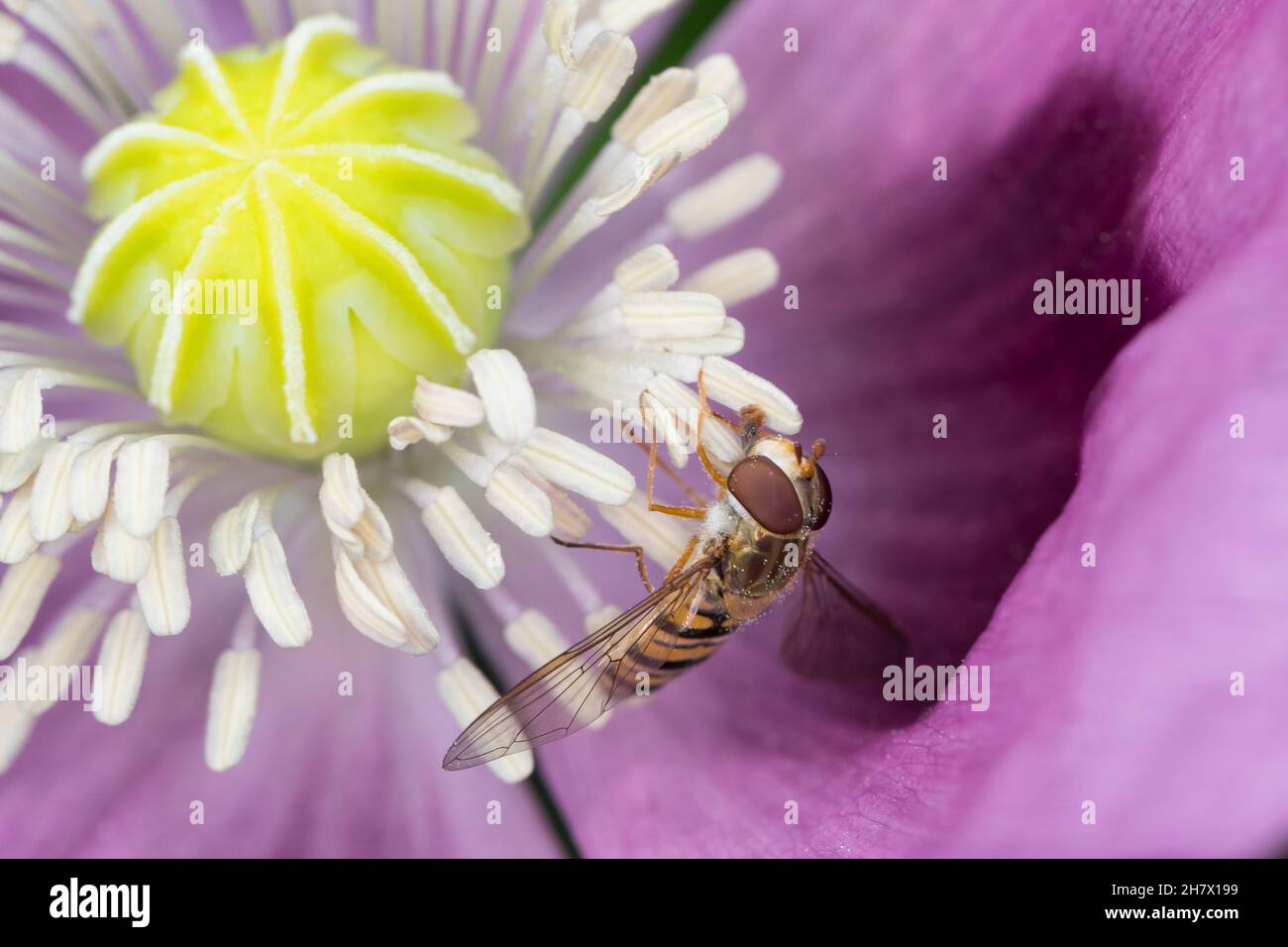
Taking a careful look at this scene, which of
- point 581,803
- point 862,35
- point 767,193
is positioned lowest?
point 581,803

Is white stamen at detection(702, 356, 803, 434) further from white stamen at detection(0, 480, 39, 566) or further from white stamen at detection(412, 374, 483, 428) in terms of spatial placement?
white stamen at detection(0, 480, 39, 566)

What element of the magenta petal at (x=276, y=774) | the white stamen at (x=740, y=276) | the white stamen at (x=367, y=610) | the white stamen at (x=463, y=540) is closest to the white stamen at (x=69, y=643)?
the magenta petal at (x=276, y=774)

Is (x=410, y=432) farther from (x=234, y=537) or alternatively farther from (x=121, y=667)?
(x=121, y=667)

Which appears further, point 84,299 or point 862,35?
point 862,35

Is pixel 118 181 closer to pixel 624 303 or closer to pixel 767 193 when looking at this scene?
pixel 624 303

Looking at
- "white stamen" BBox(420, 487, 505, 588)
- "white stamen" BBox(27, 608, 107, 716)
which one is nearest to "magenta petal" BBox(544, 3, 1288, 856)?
"white stamen" BBox(420, 487, 505, 588)

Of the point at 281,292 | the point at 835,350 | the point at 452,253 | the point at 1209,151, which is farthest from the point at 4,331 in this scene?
the point at 1209,151
